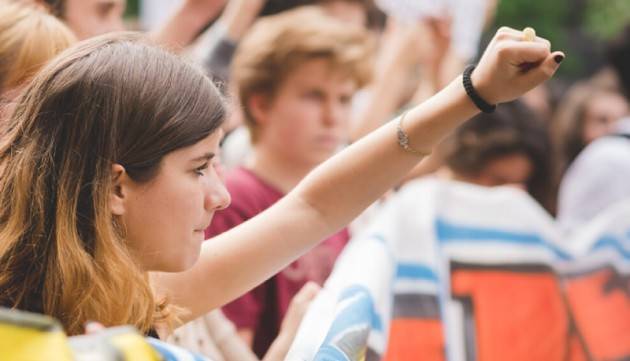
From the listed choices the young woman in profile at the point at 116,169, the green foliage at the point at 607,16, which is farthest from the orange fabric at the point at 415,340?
the green foliage at the point at 607,16

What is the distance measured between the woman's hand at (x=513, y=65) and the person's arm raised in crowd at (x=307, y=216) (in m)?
0.12

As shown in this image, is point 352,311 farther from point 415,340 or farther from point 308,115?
point 308,115

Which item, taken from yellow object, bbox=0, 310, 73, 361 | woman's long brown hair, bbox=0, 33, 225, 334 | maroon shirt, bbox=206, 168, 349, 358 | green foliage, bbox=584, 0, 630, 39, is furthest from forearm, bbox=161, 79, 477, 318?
green foliage, bbox=584, 0, 630, 39

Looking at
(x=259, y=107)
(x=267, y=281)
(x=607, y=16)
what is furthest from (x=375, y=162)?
(x=607, y=16)

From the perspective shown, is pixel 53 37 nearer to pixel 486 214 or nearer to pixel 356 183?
pixel 356 183

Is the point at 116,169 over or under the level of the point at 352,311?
over

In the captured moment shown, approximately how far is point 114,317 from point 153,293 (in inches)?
4.5

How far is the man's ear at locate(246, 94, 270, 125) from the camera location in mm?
A: 3850

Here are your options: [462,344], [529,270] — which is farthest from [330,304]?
[529,270]

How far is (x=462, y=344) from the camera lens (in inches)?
139

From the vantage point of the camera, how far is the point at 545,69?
202cm

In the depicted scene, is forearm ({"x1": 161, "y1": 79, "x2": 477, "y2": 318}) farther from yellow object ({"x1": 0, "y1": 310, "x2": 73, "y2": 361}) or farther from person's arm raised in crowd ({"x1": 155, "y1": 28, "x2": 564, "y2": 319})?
yellow object ({"x1": 0, "y1": 310, "x2": 73, "y2": 361})

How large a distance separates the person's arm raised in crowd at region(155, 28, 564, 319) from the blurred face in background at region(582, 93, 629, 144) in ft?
14.6

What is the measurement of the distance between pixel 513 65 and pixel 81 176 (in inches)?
29.2
